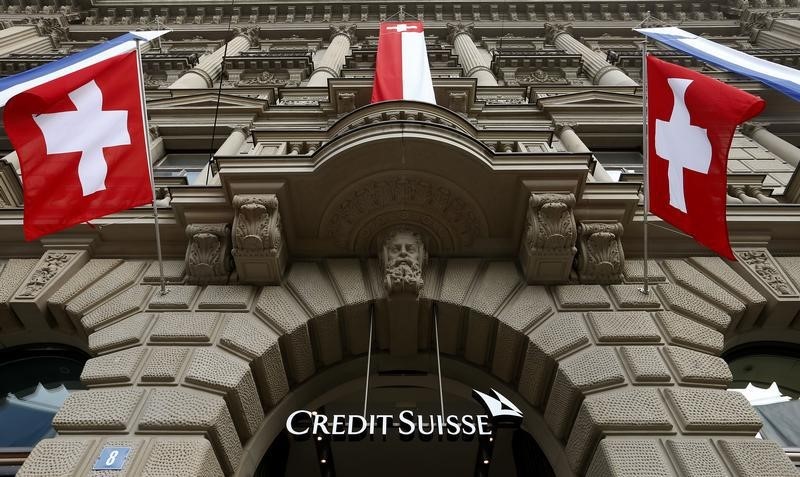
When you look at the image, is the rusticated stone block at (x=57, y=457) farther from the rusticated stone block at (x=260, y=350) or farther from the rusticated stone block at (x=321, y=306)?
the rusticated stone block at (x=321, y=306)

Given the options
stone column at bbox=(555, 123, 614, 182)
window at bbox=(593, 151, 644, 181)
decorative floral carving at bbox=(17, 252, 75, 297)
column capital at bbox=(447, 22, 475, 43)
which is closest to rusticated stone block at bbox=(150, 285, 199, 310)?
decorative floral carving at bbox=(17, 252, 75, 297)

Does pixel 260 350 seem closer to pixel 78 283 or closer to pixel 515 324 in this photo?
pixel 78 283

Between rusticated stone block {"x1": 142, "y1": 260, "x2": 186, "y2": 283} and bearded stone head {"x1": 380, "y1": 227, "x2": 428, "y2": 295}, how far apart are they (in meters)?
3.00

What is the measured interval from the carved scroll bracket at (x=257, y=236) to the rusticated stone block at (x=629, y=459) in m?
4.62

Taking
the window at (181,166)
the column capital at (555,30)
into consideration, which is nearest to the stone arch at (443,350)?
the window at (181,166)

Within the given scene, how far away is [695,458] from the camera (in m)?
5.00

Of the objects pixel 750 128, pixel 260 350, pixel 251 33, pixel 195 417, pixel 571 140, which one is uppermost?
pixel 251 33

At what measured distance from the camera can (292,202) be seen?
7.29 metres

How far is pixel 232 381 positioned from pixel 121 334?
1.82 m

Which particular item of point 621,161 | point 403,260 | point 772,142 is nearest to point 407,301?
point 403,260

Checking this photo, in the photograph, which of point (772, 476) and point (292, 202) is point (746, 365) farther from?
point (292, 202)

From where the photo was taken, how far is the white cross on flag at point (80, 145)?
6527 mm

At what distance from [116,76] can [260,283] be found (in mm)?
3799

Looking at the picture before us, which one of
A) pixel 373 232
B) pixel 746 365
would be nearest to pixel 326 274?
pixel 373 232
